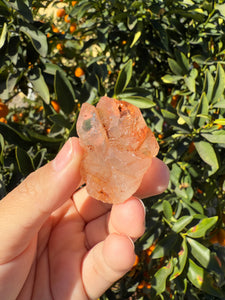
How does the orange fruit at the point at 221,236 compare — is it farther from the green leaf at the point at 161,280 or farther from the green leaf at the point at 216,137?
the green leaf at the point at 216,137

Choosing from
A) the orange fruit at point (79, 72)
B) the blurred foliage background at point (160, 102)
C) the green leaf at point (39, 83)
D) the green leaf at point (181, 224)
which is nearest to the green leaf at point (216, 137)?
the blurred foliage background at point (160, 102)

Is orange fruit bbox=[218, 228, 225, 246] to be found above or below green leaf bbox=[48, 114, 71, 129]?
below

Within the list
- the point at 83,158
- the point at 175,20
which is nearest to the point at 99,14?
the point at 175,20

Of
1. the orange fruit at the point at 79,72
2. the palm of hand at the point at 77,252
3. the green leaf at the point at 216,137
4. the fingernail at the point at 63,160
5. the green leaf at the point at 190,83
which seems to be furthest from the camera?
the orange fruit at the point at 79,72

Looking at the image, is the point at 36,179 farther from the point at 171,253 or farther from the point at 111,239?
the point at 171,253

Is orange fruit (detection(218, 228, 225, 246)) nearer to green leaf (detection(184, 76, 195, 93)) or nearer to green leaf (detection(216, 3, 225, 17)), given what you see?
green leaf (detection(184, 76, 195, 93))

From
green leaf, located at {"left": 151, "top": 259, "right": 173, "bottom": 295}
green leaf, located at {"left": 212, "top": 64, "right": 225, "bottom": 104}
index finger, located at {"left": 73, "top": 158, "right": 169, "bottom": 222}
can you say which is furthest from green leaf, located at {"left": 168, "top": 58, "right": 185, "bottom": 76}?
green leaf, located at {"left": 151, "top": 259, "right": 173, "bottom": 295}
